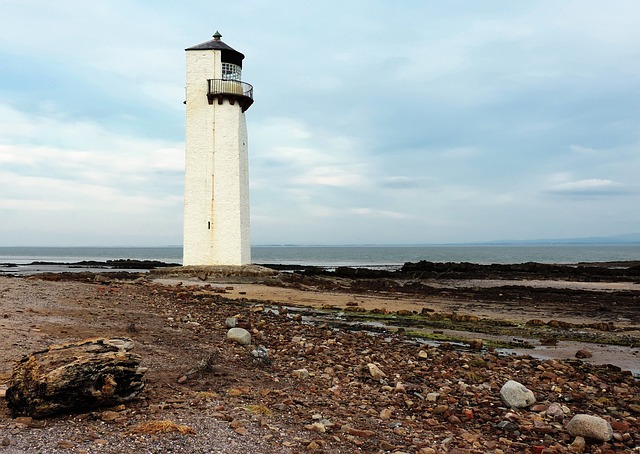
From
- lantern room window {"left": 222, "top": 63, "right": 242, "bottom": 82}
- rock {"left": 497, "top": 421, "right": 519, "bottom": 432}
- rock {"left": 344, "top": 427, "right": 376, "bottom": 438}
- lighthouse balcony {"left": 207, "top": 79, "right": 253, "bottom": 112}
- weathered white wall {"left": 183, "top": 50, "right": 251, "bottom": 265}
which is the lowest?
rock {"left": 497, "top": 421, "right": 519, "bottom": 432}

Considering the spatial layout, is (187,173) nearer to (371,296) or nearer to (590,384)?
(371,296)

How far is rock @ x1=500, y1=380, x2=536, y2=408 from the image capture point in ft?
25.4

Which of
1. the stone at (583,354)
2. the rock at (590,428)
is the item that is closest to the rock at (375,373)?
the rock at (590,428)

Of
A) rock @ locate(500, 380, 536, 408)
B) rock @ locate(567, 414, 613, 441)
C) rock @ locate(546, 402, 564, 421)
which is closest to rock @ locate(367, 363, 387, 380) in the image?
rock @ locate(500, 380, 536, 408)

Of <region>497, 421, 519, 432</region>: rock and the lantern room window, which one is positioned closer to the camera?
<region>497, 421, 519, 432</region>: rock

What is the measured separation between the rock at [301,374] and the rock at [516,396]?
9.50 feet

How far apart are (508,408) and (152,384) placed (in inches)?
188

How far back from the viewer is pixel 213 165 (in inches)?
1142

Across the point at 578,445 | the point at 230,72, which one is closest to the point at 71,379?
the point at 578,445

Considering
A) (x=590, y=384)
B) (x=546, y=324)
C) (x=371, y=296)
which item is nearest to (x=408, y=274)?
(x=371, y=296)

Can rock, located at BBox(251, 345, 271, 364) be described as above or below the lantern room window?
below

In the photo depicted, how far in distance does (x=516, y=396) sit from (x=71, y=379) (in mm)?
5725

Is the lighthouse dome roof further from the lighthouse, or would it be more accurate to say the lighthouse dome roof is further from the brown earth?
the brown earth

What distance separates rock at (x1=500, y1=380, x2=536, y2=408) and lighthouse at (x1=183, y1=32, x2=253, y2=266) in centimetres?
2211
